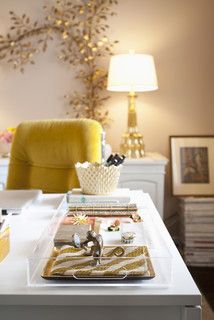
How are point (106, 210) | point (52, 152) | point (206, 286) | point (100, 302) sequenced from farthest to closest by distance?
point (206, 286) < point (52, 152) < point (106, 210) < point (100, 302)

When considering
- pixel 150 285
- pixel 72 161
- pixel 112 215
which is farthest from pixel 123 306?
pixel 72 161

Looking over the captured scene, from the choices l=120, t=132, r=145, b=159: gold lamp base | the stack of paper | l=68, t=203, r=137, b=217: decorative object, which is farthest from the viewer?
l=120, t=132, r=145, b=159: gold lamp base

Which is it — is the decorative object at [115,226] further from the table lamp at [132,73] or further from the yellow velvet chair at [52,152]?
the table lamp at [132,73]

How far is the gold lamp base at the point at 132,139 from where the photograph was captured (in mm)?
2809

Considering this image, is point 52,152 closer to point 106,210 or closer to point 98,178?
point 98,178

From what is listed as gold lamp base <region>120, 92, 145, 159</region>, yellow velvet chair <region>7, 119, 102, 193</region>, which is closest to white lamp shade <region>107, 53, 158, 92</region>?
gold lamp base <region>120, 92, 145, 159</region>

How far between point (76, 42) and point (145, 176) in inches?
44.2

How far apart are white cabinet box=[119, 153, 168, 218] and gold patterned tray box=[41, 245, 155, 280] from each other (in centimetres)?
186

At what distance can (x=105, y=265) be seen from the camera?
0.79 metres

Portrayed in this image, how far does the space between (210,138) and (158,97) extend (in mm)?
496

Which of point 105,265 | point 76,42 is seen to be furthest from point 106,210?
point 76,42

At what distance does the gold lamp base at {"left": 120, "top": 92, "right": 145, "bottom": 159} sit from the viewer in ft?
9.21

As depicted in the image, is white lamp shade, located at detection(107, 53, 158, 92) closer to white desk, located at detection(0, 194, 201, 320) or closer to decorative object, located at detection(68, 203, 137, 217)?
decorative object, located at detection(68, 203, 137, 217)

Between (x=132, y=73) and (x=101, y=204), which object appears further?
(x=132, y=73)
